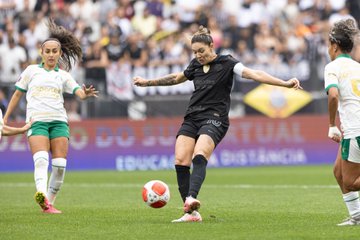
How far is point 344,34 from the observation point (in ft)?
30.7

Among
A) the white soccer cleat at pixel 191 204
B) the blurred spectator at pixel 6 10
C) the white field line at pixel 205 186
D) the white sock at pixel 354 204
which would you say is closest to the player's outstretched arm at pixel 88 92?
the white soccer cleat at pixel 191 204

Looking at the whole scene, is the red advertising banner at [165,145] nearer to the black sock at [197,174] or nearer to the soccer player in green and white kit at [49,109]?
the soccer player in green and white kit at [49,109]

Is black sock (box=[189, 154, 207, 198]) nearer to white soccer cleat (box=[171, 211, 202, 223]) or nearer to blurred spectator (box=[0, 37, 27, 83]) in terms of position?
white soccer cleat (box=[171, 211, 202, 223])

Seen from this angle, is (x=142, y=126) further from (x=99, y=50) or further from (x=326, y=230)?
(x=326, y=230)

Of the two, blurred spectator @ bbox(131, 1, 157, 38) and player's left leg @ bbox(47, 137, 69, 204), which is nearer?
player's left leg @ bbox(47, 137, 69, 204)

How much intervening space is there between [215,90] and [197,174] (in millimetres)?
1123

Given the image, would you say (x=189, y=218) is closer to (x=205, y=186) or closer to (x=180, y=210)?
(x=180, y=210)

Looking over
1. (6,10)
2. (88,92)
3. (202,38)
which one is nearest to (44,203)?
(88,92)

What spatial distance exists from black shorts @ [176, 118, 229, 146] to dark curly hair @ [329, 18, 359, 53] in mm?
1797

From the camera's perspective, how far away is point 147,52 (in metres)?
24.2

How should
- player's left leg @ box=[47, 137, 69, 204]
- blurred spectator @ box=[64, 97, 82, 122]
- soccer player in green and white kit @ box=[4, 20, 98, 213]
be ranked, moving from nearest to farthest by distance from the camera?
soccer player in green and white kit @ box=[4, 20, 98, 213] < player's left leg @ box=[47, 137, 69, 204] < blurred spectator @ box=[64, 97, 82, 122]

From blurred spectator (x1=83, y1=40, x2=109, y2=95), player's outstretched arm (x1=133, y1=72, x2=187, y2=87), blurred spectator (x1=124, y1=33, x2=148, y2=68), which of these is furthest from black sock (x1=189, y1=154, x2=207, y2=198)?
blurred spectator (x1=124, y1=33, x2=148, y2=68)

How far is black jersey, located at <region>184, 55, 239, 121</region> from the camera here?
10.4 meters

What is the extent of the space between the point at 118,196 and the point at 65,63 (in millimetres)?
3027
